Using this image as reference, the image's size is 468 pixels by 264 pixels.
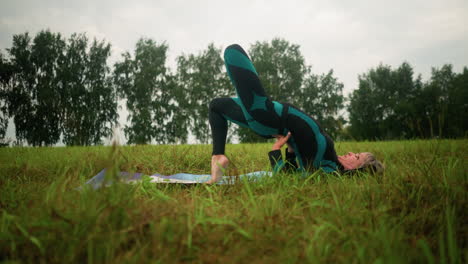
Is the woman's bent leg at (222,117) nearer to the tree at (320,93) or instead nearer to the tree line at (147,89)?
the tree line at (147,89)

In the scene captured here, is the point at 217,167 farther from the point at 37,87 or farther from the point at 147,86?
the point at 37,87

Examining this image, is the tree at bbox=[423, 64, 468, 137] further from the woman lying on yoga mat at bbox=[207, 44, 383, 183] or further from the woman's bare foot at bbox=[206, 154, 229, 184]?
the woman's bare foot at bbox=[206, 154, 229, 184]

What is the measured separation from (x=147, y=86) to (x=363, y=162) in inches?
876

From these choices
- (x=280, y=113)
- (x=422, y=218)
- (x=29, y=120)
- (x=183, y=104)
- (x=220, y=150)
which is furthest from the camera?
(x=183, y=104)

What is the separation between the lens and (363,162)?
2.16 metres

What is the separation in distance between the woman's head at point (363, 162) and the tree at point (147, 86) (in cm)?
2122

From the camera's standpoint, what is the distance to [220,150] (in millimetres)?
2248

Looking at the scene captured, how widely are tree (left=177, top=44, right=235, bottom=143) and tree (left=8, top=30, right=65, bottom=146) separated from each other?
10.8 metres

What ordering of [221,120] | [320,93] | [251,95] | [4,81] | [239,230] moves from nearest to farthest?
[239,230] → [251,95] → [221,120] → [4,81] → [320,93]

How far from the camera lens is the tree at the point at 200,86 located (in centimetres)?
2256

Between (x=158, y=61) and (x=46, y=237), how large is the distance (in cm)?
2384

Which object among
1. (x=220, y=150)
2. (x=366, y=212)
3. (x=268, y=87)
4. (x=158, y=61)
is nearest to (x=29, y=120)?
(x=158, y=61)

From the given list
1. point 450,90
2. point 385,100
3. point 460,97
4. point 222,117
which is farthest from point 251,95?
point 450,90

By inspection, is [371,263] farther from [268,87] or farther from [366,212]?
[268,87]
